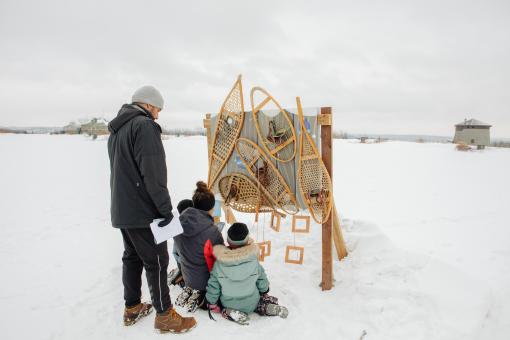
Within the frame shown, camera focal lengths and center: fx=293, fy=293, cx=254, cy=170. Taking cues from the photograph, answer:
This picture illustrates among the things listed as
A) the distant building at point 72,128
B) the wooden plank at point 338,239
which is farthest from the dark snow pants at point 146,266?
the distant building at point 72,128

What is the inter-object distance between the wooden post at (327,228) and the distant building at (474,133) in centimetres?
2007

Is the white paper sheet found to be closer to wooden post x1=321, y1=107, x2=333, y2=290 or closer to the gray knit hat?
the gray knit hat

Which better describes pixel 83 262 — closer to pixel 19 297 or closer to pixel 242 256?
pixel 19 297

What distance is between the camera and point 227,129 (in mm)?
4062

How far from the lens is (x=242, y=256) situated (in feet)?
9.55

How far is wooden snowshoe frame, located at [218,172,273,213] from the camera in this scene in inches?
153

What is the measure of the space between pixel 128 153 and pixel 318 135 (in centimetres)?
203

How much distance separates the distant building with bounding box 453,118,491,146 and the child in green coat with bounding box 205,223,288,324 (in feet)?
69.2

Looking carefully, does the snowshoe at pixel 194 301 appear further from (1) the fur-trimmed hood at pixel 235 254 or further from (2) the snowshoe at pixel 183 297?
(1) the fur-trimmed hood at pixel 235 254

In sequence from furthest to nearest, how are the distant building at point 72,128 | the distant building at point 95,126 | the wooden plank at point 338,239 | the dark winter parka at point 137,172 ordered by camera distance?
the distant building at point 72,128 → the distant building at point 95,126 → the wooden plank at point 338,239 → the dark winter parka at point 137,172

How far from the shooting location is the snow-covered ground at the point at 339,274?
2.88 metres

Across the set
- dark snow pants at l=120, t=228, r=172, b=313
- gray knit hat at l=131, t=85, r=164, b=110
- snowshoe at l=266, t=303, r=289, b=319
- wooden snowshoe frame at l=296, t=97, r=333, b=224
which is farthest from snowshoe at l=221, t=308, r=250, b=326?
gray knit hat at l=131, t=85, r=164, b=110

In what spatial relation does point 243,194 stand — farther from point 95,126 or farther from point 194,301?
point 95,126

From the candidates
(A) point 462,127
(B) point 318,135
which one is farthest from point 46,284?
(A) point 462,127
